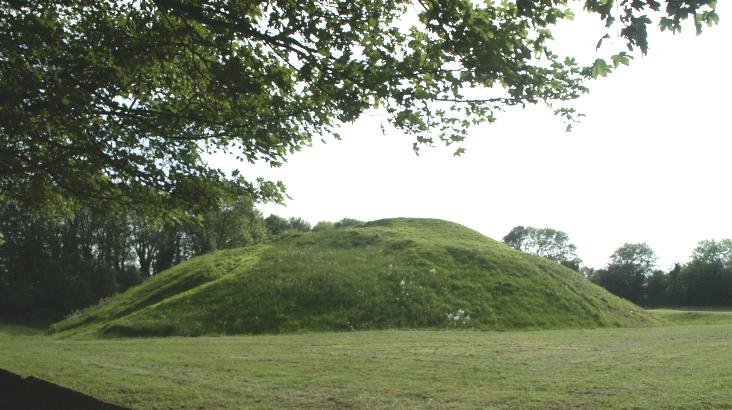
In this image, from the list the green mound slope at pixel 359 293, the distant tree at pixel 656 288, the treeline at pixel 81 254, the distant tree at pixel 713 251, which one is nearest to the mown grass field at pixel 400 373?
the green mound slope at pixel 359 293

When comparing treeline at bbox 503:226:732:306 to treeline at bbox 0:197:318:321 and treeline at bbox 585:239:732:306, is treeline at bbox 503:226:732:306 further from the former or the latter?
treeline at bbox 0:197:318:321

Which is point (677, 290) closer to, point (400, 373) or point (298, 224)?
point (298, 224)

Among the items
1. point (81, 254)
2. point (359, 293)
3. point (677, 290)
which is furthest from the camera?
point (677, 290)

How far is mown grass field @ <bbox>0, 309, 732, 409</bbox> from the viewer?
34.7 ft

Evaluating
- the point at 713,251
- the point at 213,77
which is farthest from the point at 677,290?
the point at 213,77

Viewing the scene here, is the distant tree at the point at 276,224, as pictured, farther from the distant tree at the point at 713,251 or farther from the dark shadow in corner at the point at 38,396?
the dark shadow in corner at the point at 38,396

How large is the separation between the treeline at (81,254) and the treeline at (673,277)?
64.1 metres

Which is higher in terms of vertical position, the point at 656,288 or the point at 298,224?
the point at 298,224

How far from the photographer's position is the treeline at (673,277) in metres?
88.4

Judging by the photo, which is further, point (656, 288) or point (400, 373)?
point (656, 288)

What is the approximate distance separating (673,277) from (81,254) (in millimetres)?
98727

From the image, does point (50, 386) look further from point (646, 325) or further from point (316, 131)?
point (646, 325)

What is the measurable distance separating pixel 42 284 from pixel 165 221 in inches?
2849

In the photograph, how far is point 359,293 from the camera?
34031 millimetres
